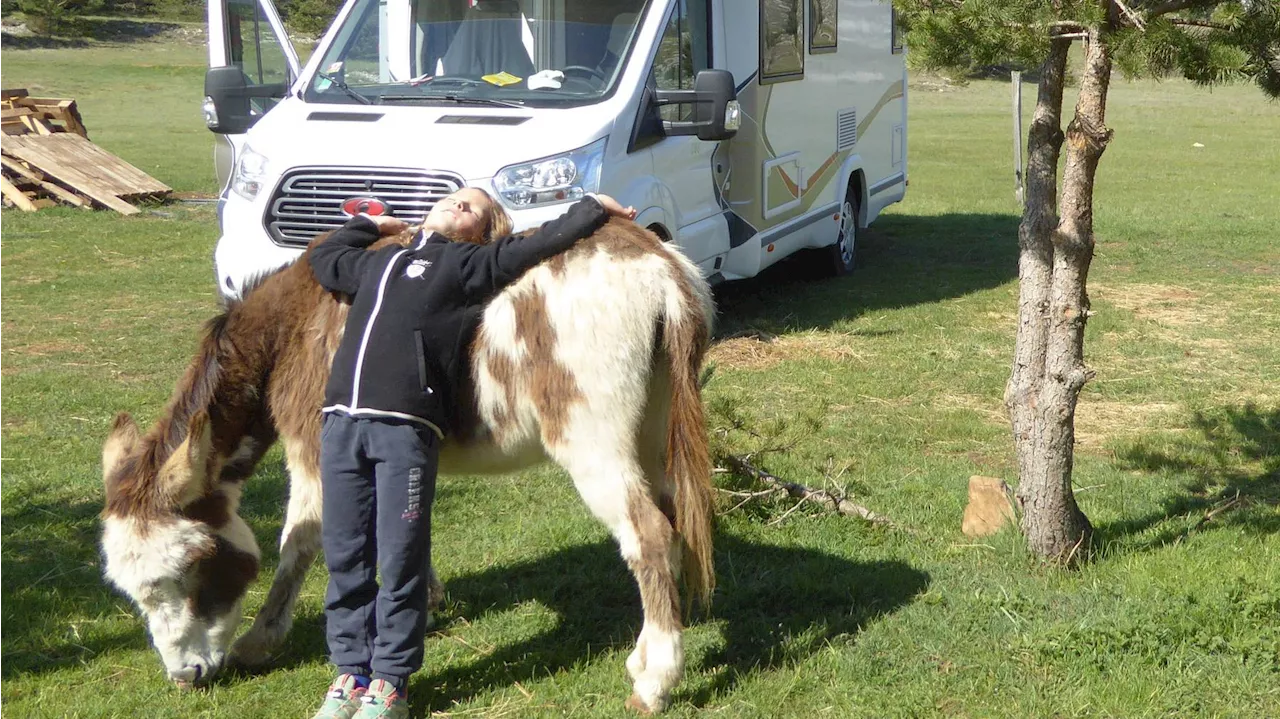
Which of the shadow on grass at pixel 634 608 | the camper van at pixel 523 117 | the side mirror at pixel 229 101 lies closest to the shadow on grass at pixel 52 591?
the shadow on grass at pixel 634 608

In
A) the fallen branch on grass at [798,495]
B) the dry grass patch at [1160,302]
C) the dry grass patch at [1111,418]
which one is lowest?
the dry grass patch at [1160,302]

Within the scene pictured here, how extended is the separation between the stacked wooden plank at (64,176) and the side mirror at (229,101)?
23.8 feet

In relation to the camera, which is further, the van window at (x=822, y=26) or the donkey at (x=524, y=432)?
the van window at (x=822, y=26)

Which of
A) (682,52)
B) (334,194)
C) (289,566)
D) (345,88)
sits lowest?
(289,566)

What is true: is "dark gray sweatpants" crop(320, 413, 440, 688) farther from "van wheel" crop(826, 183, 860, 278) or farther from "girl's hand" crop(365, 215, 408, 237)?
"van wheel" crop(826, 183, 860, 278)

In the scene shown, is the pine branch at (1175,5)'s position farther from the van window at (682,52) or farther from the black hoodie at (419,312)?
the van window at (682,52)

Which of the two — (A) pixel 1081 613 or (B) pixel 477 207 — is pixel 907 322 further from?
(B) pixel 477 207

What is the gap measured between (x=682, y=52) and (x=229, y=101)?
310 centimetres

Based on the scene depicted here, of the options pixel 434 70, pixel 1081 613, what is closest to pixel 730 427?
pixel 1081 613

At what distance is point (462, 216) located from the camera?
12.9 ft

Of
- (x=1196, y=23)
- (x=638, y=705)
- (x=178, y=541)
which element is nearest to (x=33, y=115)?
(x=178, y=541)

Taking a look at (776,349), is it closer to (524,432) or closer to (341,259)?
(524,432)

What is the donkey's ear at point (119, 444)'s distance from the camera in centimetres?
377

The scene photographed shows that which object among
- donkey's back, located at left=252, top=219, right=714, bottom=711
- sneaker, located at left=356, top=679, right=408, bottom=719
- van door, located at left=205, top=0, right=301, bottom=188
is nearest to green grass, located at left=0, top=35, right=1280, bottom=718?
sneaker, located at left=356, top=679, right=408, bottom=719
